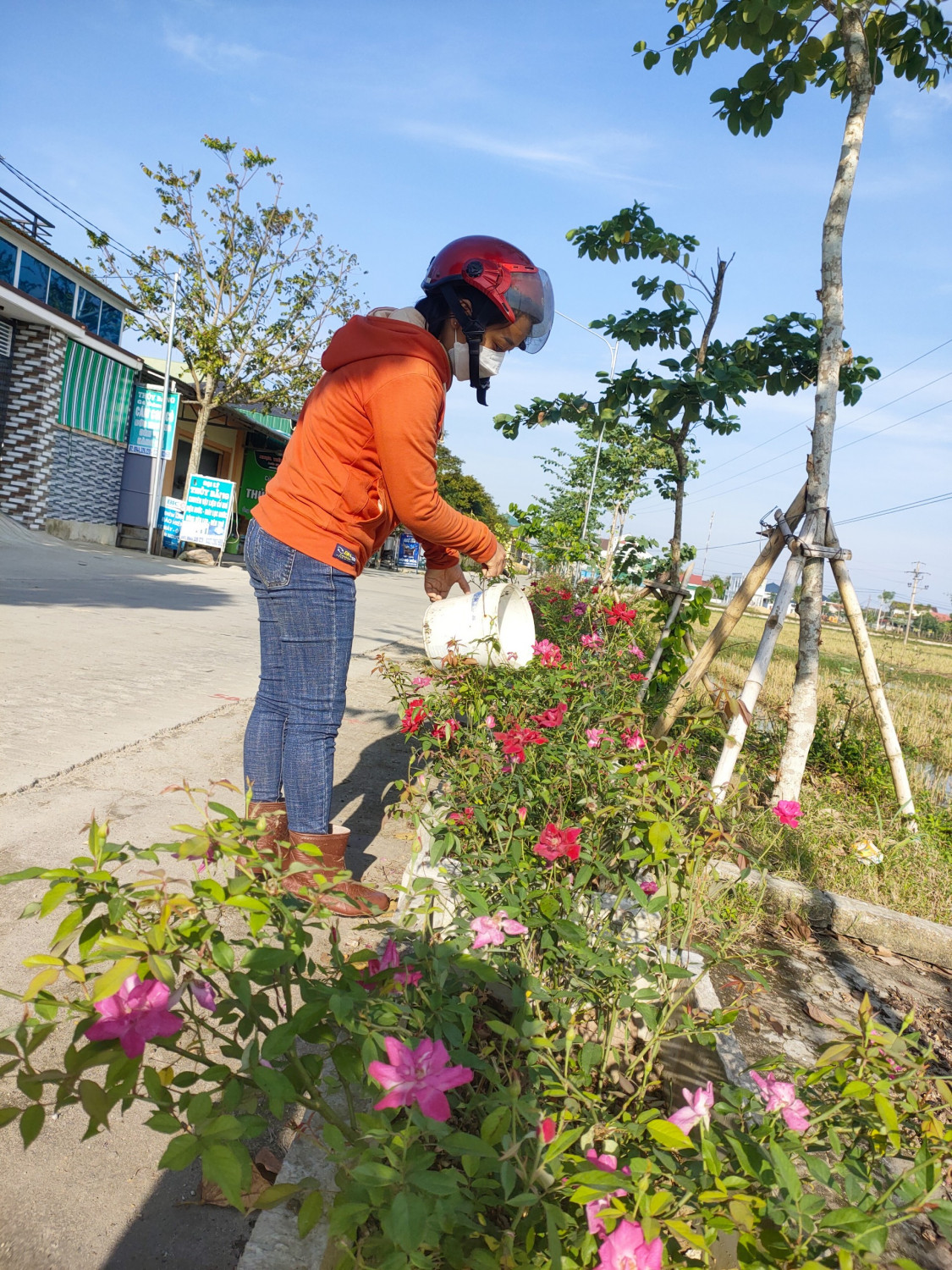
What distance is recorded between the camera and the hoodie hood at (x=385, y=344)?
2.36 m

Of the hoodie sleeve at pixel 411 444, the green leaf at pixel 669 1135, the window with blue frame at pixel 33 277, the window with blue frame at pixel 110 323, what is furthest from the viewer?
the window with blue frame at pixel 110 323

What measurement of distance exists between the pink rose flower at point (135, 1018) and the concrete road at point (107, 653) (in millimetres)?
2342

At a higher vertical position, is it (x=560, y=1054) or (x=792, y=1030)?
(x=560, y=1054)

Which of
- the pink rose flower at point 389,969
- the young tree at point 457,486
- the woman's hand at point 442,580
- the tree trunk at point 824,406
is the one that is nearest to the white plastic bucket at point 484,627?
the woman's hand at point 442,580

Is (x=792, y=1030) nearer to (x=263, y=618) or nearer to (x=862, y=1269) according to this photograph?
(x=862, y=1269)

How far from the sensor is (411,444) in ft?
7.69

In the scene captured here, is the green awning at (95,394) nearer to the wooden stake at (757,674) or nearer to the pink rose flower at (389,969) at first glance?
the wooden stake at (757,674)

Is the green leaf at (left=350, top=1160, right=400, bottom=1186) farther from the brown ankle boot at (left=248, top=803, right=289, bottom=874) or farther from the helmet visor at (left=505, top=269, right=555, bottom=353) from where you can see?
the helmet visor at (left=505, top=269, right=555, bottom=353)

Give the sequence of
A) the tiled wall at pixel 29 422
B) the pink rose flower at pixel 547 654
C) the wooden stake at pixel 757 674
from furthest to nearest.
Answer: the tiled wall at pixel 29 422
the wooden stake at pixel 757 674
the pink rose flower at pixel 547 654

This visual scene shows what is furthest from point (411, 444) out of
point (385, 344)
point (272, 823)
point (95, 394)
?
point (95, 394)

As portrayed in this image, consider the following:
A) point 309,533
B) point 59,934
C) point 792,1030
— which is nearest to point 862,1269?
point 59,934

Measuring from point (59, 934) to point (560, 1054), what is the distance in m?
1.14

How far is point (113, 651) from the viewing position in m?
5.82

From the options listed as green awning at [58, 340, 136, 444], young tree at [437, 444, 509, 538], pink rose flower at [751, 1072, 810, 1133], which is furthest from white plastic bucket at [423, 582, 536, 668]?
young tree at [437, 444, 509, 538]
